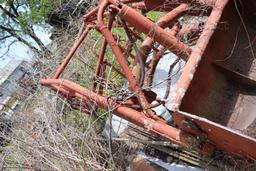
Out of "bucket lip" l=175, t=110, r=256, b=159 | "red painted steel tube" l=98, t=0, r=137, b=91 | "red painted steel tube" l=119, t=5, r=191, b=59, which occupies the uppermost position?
"red painted steel tube" l=119, t=5, r=191, b=59

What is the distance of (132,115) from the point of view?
137 inches

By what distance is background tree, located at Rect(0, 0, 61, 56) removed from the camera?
476 inches

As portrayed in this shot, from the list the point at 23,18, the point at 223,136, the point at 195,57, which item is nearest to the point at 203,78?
the point at 195,57

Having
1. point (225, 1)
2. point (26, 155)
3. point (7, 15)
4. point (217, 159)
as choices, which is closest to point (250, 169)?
point (217, 159)

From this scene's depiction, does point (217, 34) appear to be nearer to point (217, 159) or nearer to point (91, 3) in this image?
point (217, 159)

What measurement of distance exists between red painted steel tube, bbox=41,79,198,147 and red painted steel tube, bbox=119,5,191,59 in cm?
68

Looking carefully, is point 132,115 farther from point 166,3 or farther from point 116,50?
point 166,3

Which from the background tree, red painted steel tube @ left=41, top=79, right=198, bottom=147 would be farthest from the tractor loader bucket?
the background tree

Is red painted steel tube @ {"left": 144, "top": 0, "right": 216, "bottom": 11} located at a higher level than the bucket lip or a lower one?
higher

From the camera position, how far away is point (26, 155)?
5285 millimetres

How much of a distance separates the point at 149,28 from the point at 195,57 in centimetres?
56

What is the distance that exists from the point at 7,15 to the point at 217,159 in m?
11.9

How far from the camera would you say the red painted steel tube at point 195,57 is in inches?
113

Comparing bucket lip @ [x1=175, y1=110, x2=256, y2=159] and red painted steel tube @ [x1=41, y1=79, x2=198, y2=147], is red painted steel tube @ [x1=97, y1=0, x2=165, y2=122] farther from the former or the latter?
bucket lip @ [x1=175, y1=110, x2=256, y2=159]
